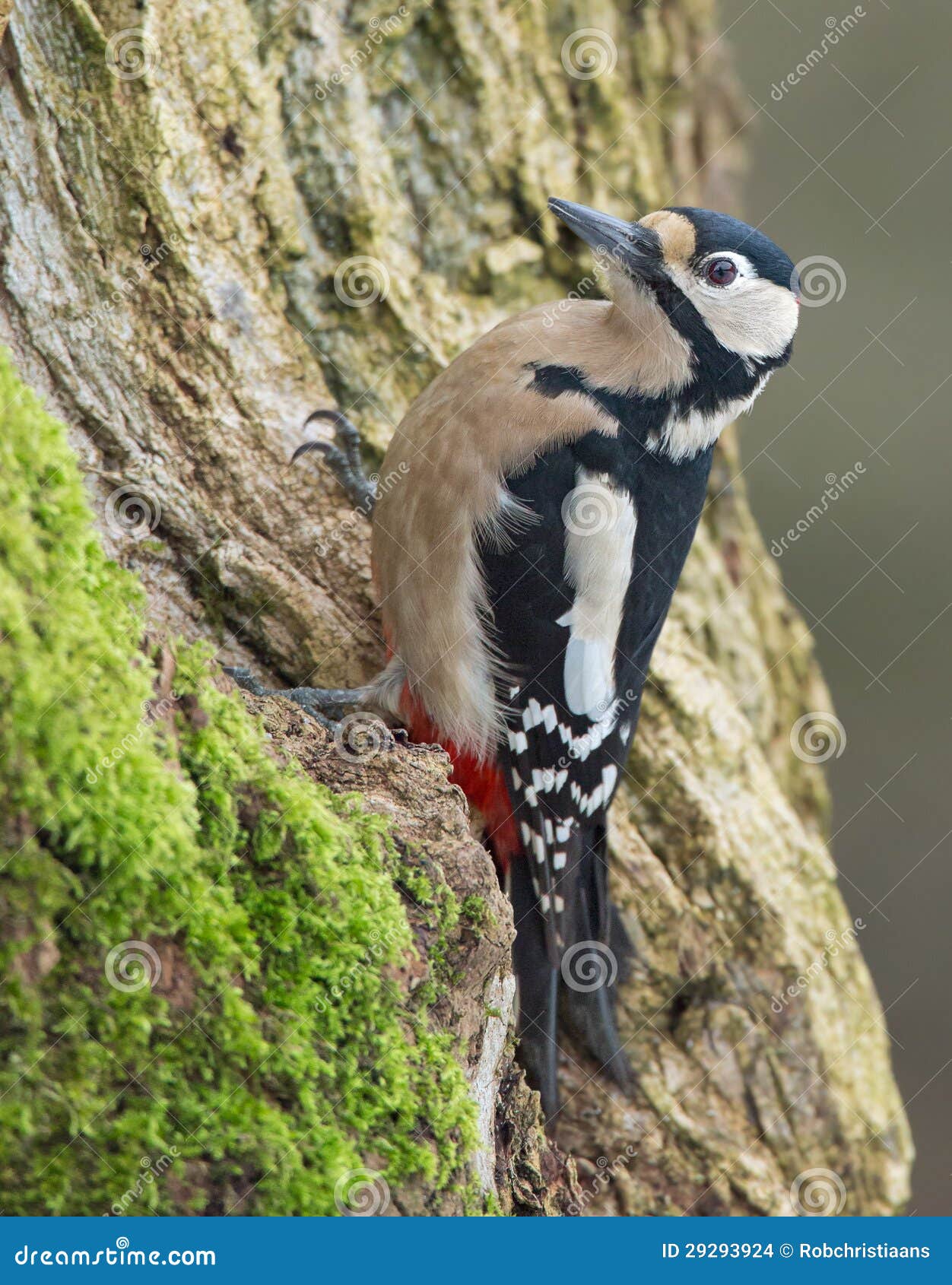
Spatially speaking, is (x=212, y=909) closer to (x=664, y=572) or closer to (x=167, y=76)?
(x=664, y=572)

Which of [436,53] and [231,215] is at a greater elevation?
[436,53]

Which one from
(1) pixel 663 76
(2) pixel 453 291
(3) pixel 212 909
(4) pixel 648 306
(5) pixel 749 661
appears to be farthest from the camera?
(1) pixel 663 76

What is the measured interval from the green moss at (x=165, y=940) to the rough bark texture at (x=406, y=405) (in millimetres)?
181

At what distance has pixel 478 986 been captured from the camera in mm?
2031

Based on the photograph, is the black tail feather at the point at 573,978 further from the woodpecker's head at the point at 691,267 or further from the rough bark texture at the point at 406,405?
the woodpecker's head at the point at 691,267

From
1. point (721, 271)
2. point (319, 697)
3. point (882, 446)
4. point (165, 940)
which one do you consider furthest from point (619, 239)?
point (882, 446)

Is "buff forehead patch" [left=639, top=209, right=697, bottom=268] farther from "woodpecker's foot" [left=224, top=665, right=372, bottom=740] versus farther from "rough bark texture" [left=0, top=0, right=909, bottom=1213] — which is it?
"woodpecker's foot" [left=224, top=665, right=372, bottom=740]

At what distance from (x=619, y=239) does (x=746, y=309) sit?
373mm

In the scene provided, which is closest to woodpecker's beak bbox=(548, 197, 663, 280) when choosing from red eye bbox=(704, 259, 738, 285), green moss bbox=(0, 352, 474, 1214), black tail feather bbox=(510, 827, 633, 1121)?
red eye bbox=(704, 259, 738, 285)

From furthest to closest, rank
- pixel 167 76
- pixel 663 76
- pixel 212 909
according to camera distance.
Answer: pixel 663 76
pixel 167 76
pixel 212 909

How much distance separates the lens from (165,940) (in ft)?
5.41

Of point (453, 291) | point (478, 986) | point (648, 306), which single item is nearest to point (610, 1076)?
point (478, 986)

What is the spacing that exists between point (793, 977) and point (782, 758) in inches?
33.3

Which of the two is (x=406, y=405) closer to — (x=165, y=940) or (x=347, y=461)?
(x=347, y=461)
